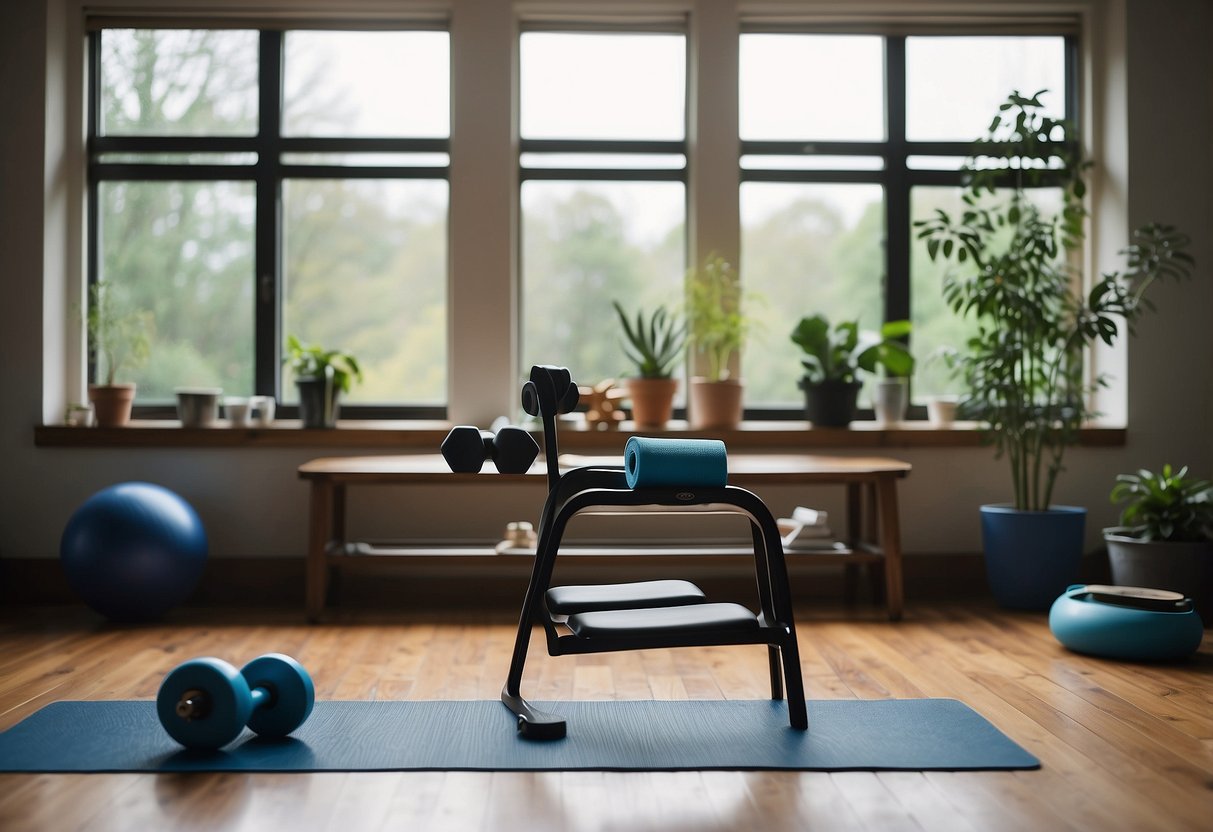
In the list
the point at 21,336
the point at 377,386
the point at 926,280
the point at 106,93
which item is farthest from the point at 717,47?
the point at 21,336

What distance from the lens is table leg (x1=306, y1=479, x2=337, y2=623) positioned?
12.2 feet

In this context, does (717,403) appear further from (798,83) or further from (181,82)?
(181,82)

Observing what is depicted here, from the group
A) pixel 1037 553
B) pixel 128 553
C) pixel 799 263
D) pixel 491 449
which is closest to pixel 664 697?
pixel 491 449

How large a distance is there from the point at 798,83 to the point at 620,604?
314cm

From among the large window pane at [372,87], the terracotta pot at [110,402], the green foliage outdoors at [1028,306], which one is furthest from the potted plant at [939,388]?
the terracotta pot at [110,402]

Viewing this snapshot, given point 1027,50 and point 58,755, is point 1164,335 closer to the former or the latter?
point 1027,50

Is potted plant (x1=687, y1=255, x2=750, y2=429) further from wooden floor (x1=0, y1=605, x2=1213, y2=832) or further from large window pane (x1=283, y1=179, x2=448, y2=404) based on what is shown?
large window pane (x1=283, y1=179, x2=448, y2=404)

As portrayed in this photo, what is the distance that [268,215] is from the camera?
4559 millimetres

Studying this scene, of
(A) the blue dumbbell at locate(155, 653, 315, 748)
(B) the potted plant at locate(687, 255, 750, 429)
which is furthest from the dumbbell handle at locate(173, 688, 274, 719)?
(B) the potted plant at locate(687, 255, 750, 429)

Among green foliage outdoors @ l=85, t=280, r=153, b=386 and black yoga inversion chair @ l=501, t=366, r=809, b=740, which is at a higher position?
green foliage outdoors @ l=85, t=280, r=153, b=386

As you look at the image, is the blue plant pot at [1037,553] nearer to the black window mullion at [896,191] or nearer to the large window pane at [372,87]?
the black window mullion at [896,191]

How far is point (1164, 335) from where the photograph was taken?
4359mm

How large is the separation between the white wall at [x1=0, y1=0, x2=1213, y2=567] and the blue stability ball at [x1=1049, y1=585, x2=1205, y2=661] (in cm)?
123

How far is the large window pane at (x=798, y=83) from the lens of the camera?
469 cm
